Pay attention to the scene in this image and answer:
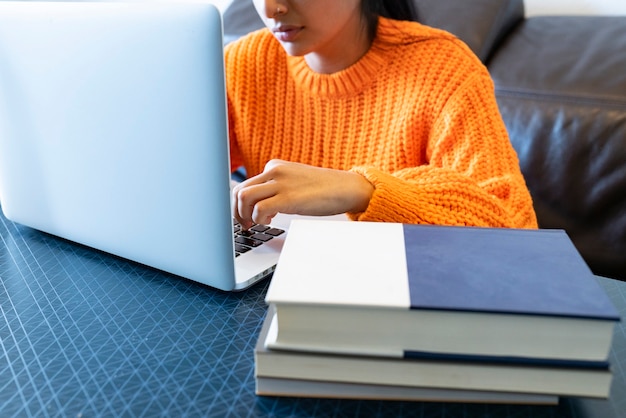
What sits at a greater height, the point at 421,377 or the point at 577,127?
the point at 421,377

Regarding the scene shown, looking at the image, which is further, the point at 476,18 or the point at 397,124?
the point at 476,18

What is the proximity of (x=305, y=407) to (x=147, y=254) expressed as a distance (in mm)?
257

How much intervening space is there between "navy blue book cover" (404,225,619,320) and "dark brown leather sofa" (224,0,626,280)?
0.59 m

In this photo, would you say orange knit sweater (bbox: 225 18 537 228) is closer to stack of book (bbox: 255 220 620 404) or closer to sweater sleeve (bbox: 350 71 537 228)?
sweater sleeve (bbox: 350 71 537 228)

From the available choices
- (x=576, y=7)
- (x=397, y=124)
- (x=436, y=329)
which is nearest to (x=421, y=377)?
(x=436, y=329)

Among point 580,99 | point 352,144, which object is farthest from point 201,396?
point 580,99

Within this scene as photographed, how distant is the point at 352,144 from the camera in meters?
0.91

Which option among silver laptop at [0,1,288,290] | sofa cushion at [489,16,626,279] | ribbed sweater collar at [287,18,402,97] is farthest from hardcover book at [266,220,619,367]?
sofa cushion at [489,16,626,279]

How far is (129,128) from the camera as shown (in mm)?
535

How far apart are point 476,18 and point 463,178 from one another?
609mm

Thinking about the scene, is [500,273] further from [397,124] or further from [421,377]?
[397,124]

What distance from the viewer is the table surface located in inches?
16.6

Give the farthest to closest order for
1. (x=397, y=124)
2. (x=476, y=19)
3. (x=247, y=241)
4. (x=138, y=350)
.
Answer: (x=476, y=19) → (x=397, y=124) → (x=247, y=241) → (x=138, y=350)

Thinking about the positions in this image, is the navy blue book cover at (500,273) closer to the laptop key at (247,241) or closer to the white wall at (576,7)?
the laptop key at (247,241)
